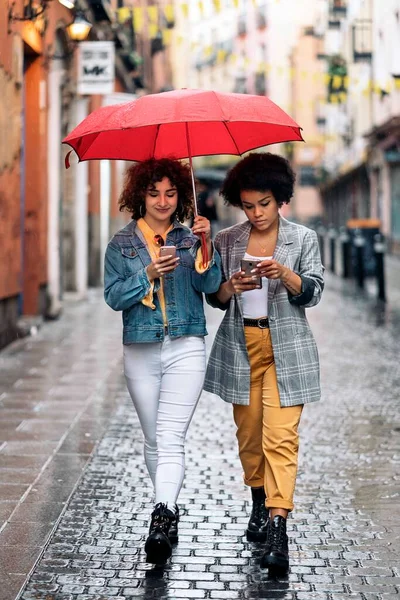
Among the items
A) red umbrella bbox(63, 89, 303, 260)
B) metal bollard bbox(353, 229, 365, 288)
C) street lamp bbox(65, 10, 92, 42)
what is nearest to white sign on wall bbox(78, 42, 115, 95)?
street lamp bbox(65, 10, 92, 42)

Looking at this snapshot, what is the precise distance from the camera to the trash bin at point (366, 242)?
23.8 metres

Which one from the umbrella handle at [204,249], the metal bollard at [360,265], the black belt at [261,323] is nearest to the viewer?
the umbrella handle at [204,249]

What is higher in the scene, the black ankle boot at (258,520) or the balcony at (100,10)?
the balcony at (100,10)

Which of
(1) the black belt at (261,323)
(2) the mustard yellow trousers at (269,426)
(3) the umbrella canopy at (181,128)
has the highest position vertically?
(3) the umbrella canopy at (181,128)

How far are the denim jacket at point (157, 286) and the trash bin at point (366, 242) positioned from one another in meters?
18.1

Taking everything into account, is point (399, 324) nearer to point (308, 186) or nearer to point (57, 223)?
point (57, 223)

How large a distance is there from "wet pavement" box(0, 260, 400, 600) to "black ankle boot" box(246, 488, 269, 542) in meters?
0.07

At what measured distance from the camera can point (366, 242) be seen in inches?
955

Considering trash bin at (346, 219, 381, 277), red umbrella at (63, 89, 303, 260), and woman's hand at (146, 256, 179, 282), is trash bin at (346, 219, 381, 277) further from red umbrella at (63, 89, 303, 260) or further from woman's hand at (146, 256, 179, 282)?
woman's hand at (146, 256, 179, 282)

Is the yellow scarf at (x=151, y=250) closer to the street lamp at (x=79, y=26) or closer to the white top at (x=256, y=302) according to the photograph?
the white top at (x=256, y=302)

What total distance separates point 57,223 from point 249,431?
11.0m

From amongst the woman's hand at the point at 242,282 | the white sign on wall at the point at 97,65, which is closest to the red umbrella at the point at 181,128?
the woman's hand at the point at 242,282

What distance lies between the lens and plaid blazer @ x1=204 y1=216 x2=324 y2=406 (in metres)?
5.01

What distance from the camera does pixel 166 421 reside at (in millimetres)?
5023
